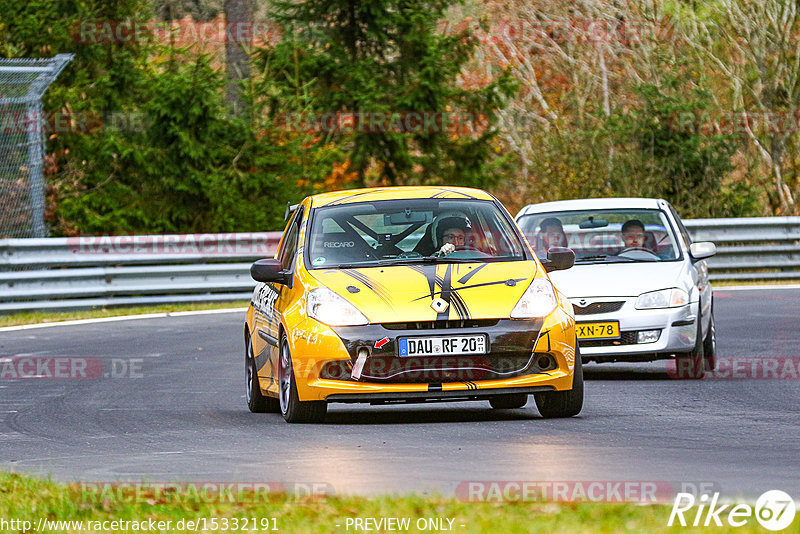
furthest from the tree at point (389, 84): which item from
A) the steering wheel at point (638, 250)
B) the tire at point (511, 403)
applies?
the tire at point (511, 403)

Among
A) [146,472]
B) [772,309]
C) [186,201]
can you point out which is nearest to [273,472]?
[146,472]

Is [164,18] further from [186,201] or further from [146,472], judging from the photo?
[146,472]

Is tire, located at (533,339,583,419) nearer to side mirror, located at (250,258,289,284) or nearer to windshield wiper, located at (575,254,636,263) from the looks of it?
side mirror, located at (250,258,289,284)

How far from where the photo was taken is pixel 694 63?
37531mm

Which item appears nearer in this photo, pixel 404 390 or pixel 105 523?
pixel 105 523

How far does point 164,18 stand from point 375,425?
41.2 m

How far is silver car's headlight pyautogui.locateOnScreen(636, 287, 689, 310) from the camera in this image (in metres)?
13.3

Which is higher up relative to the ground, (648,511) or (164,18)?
(648,511)

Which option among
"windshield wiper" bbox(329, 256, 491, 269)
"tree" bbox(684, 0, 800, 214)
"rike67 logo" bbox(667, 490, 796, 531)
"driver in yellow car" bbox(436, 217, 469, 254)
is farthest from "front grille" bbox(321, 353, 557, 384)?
"tree" bbox(684, 0, 800, 214)

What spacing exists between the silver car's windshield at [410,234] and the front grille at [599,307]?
2.45 meters

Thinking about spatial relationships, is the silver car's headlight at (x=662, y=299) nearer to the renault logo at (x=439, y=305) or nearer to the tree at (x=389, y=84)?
the renault logo at (x=439, y=305)

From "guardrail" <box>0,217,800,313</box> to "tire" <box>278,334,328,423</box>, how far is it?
12.1 meters

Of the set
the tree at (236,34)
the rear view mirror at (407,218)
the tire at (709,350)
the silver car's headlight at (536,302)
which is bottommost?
the tree at (236,34)

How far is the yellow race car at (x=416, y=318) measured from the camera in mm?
9648
